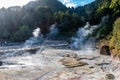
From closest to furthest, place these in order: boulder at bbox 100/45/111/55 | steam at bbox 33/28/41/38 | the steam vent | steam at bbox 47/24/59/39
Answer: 1. the steam vent
2. boulder at bbox 100/45/111/55
3. steam at bbox 33/28/41/38
4. steam at bbox 47/24/59/39

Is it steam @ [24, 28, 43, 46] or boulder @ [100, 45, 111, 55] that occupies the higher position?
steam @ [24, 28, 43, 46]

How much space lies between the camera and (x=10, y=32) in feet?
229

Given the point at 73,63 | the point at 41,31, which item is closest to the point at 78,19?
the point at 41,31

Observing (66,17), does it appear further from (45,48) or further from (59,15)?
(45,48)

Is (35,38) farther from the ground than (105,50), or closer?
farther from the ground

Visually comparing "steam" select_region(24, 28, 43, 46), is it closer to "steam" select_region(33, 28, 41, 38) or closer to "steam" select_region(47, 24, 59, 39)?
"steam" select_region(33, 28, 41, 38)

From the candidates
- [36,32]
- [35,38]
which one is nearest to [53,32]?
[36,32]

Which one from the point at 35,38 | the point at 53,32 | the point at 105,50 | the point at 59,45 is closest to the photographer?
the point at 105,50

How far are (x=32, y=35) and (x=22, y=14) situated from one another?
9.79 m

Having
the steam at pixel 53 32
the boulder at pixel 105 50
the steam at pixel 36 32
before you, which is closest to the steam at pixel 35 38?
the steam at pixel 36 32

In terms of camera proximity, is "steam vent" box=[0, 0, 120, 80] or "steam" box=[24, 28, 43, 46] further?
"steam" box=[24, 28, 43, 46]

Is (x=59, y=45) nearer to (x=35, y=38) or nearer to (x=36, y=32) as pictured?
(x=35, y=38)

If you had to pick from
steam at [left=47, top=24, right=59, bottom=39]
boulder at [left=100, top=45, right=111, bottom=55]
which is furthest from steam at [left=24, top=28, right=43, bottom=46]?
boulder at [left=100, top=45, right=111, bottom=55]

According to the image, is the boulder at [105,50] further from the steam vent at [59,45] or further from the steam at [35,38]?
the steam at [35,38]
